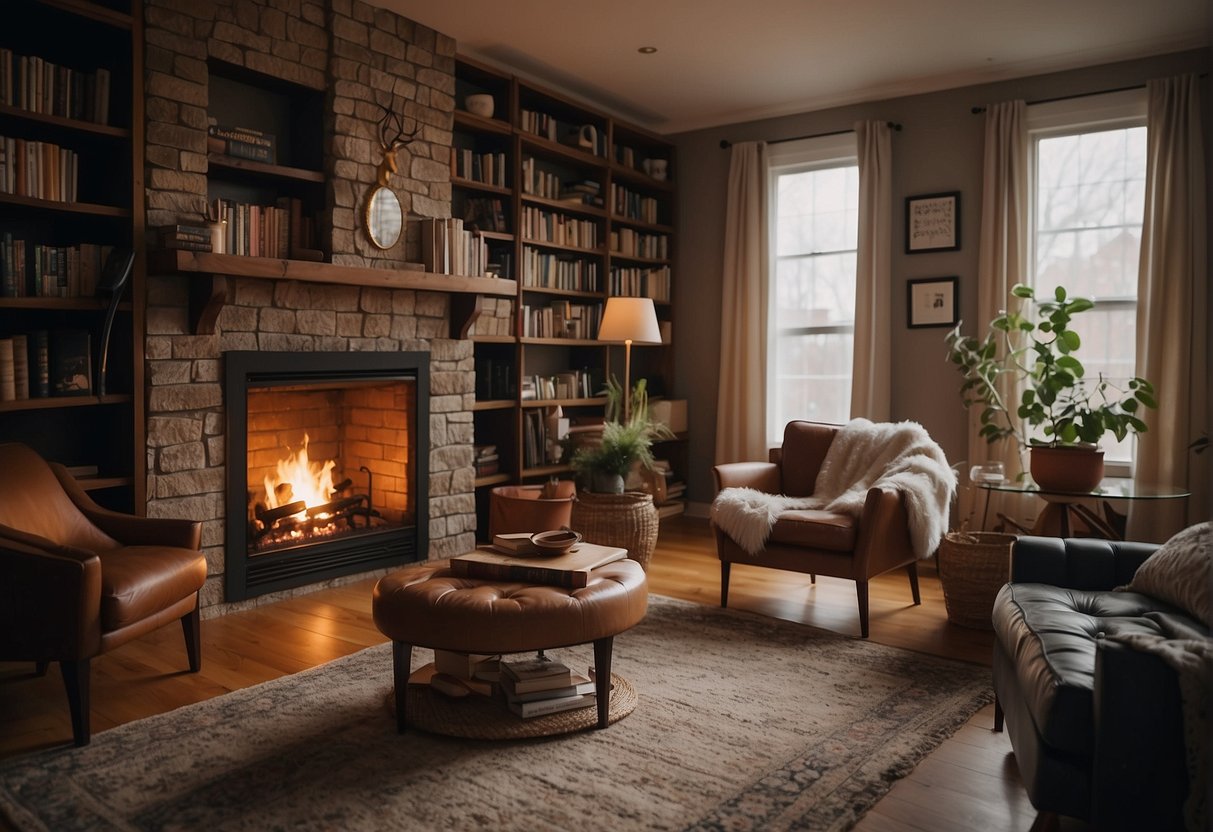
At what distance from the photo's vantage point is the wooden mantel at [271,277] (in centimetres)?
346

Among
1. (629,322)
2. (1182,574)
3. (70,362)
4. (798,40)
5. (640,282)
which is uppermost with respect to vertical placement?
(798,40)

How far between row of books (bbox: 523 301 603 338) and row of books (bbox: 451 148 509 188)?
77 cm

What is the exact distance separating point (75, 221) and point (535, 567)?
2.40 metres

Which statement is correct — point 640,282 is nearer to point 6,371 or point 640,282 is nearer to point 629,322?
point 629,322

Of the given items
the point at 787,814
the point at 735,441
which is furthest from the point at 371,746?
the point at 735,441

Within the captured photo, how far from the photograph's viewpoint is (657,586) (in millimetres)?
4441

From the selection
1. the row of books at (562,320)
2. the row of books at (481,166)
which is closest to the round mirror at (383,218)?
the row of books at (481,166)

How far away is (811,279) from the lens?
597 centimetres

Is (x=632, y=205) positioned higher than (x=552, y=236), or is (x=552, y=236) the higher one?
(x=632, y=205)

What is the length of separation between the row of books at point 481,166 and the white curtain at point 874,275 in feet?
7.20

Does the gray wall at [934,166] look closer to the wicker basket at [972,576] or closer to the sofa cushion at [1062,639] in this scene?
the wicker basket at [972,576]

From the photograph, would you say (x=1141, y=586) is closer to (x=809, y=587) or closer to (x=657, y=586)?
(x=809, y=587)

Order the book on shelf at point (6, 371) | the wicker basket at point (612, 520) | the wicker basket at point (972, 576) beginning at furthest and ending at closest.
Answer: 1. the wicker basket at point (612, 520)
2. the wicker basket at point (972, 576)
3. the book on shelf at point (6, 371)

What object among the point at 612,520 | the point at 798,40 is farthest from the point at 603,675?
the point at 798,40
